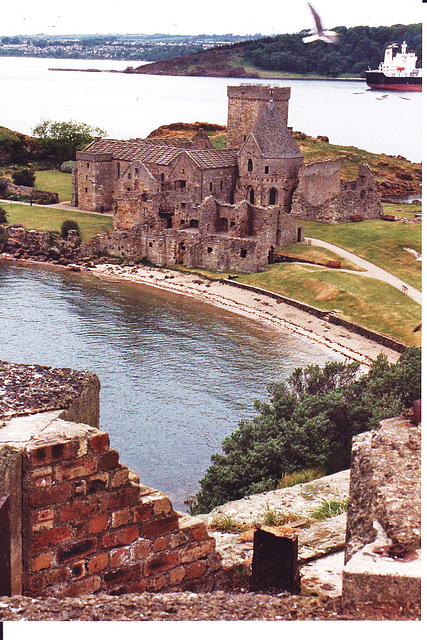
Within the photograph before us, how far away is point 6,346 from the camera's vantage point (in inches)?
1818

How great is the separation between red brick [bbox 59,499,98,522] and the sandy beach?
36.5 meters

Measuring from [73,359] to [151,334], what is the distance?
744 centimetres

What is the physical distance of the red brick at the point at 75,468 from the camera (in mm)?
8977

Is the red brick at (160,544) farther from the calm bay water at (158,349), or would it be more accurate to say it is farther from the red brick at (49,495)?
the calm bay water at (158,349)

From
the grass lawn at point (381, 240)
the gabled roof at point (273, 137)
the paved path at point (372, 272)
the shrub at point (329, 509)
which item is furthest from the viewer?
the gabled roof at point (273, 137)

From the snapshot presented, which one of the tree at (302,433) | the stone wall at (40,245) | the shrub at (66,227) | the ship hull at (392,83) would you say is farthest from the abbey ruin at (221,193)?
the ship hull at (392,83)

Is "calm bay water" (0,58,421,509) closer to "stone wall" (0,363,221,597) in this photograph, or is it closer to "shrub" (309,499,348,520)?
"shrub" (309,499,348,520)

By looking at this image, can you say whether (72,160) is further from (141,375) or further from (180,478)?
(180,478)

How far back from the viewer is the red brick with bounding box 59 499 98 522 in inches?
358

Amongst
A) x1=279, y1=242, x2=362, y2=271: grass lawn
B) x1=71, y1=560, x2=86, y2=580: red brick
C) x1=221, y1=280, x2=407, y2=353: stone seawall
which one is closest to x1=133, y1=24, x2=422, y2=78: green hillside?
x1=71, y1=560, x2=86, y2=580: red brick

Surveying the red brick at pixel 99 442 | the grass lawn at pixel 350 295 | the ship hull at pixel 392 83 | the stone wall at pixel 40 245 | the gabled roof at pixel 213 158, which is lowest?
the grass lawn at pixel 350 295

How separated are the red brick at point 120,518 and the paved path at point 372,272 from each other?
43607mm

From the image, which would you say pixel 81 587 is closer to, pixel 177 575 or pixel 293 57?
pixel 177 575

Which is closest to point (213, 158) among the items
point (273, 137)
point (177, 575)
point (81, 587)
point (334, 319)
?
point (273, 137)
